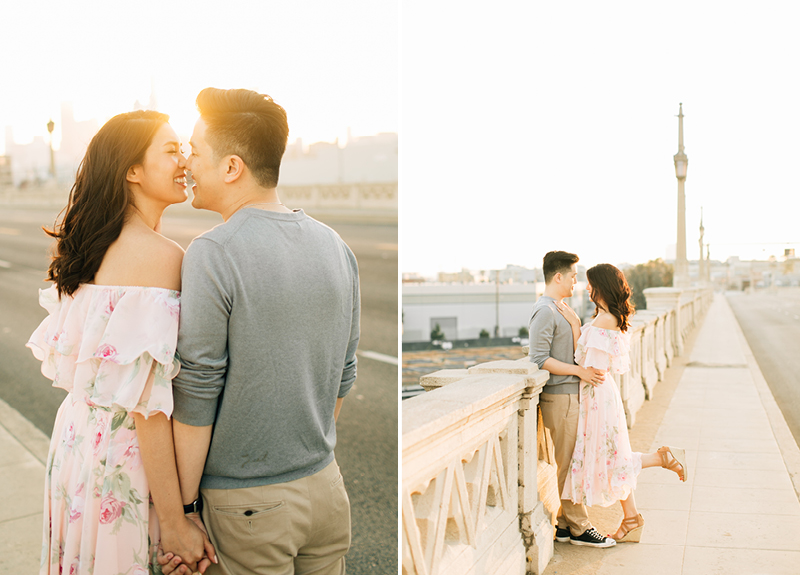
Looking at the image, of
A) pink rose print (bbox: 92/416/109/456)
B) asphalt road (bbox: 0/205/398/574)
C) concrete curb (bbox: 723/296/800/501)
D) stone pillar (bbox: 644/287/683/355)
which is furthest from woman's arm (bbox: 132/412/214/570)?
stone pillar (bbox: 644/287/683/355)

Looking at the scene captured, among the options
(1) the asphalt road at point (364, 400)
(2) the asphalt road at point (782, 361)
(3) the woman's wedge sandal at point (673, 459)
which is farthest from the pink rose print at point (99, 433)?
(2) the asphalt road at point (782, 361)

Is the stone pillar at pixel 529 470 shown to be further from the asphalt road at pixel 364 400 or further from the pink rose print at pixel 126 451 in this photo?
the pink rose print at pixel 126 451

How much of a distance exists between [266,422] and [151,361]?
1.08 feet

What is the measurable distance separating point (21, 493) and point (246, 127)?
11.5 feet

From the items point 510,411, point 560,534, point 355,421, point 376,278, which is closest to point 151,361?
point 510,411

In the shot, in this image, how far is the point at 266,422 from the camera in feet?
5.66

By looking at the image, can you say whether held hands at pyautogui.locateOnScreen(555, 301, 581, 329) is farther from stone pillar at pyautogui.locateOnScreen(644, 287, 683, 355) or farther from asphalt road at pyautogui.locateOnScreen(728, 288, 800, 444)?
stone pillar at pyautogui.locateOnScreen(644, 287, 683, 355)

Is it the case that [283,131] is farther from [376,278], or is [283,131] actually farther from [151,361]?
[376,278]

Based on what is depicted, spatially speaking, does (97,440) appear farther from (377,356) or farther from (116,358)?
(377,356)

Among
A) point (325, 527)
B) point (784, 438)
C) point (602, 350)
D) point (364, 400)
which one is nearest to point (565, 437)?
point (602, 350)

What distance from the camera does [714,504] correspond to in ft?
16.0

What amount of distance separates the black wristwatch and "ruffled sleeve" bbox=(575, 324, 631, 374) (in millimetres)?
2706

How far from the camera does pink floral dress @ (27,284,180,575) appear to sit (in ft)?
5.38

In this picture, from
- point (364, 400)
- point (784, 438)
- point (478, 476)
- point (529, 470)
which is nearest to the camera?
point (478, 476)
